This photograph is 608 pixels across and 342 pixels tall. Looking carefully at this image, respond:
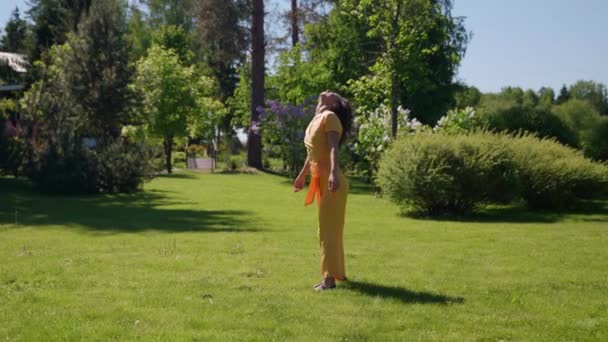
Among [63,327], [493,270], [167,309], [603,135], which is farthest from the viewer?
[603,135]

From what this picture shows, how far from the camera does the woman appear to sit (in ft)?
26.6

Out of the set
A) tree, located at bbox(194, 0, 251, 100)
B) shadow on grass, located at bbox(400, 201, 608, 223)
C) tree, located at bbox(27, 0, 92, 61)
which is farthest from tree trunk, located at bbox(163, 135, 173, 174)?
shadow on grass, located at bbox(400, 201, 608, 223)

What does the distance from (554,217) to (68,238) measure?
1267 cm

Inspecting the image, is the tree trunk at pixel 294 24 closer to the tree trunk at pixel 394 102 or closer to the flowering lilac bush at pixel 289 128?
the flowering lilac bush at pixel 289 128

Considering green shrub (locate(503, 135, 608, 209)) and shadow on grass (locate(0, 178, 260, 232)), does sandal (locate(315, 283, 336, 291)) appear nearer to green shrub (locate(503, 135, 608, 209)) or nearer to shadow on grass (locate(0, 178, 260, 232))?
shadow on grass (locate(0, 178, 260, 232))

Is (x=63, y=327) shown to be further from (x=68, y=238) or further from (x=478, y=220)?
(x=478, y=220)

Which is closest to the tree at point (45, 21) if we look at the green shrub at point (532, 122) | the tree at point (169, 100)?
the tree at point (169, 100)

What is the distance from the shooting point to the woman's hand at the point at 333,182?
777 centimetres

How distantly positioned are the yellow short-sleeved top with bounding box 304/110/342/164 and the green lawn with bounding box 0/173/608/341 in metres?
1.47

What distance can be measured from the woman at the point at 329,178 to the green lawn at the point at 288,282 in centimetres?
34

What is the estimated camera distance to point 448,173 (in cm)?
1941

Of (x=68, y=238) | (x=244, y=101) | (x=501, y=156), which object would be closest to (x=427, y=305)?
(x=68, y=238)

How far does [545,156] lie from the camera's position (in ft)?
69.4

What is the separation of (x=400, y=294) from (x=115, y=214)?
11766 millimetres
